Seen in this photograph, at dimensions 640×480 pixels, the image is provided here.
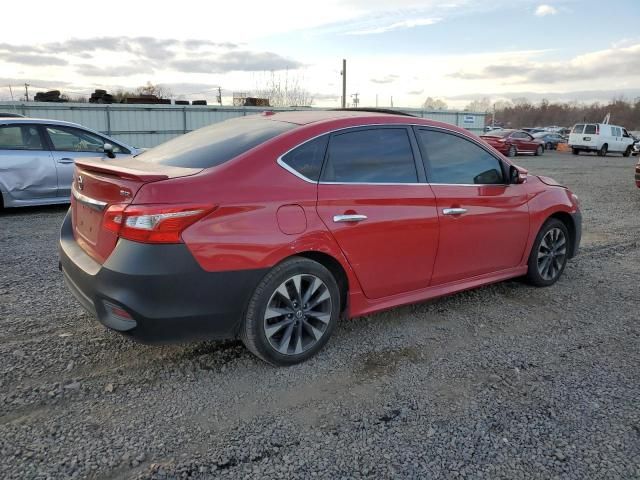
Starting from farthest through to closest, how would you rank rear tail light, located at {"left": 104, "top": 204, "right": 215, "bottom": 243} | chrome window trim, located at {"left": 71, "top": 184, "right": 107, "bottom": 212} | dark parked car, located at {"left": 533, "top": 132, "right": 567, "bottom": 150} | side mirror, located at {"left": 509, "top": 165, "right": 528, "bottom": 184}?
1. dark parked car, located at {"left": 533, "top": 132, "right": 567, "bottom": 150}
2. side mirror, located at {"left": 509, "top": 165, "right": 528, "bottom": 184}
3. chrome window trim, located at {"left": 71, "top": 184, "right": 107, "bottom": 212}
4. rear tail light, located at {"left": 104, "top": 204, "right": 215, "bottom": 243}

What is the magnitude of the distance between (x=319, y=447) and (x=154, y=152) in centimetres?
246

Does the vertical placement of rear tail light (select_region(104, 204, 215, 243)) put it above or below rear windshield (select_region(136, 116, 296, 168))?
below

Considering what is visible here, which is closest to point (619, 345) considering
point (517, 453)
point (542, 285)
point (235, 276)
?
point (542, 285)

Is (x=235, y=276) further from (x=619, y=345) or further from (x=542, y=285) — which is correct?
(x=542, y=285)

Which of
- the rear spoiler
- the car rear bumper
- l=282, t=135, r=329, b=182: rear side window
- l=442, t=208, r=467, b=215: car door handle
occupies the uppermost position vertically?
l=282, t=135, r=329, b=182: rear side window

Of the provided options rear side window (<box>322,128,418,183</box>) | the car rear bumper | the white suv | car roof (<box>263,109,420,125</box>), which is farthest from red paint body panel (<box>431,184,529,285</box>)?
the white suv

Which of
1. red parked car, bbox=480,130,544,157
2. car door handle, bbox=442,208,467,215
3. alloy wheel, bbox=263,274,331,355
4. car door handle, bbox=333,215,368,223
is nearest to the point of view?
alloy wheel, bbox=263,274,331,355

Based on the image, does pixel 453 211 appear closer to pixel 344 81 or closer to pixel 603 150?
pixel 603 150

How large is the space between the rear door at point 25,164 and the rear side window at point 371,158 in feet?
20.2

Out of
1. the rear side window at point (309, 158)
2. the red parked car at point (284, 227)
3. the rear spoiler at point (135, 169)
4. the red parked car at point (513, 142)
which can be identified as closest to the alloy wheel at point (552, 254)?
the red parked car at point (284, 227)

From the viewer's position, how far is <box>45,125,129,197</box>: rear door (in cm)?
814

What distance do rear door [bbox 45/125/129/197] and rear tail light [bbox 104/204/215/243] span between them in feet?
18.5

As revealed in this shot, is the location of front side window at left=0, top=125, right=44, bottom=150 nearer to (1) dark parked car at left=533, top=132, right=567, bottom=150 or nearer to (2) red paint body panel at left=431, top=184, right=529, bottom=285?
(2) red paint body panel at left=431, top=184, right=529, bottom=285

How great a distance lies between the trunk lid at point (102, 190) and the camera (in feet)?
9.84
